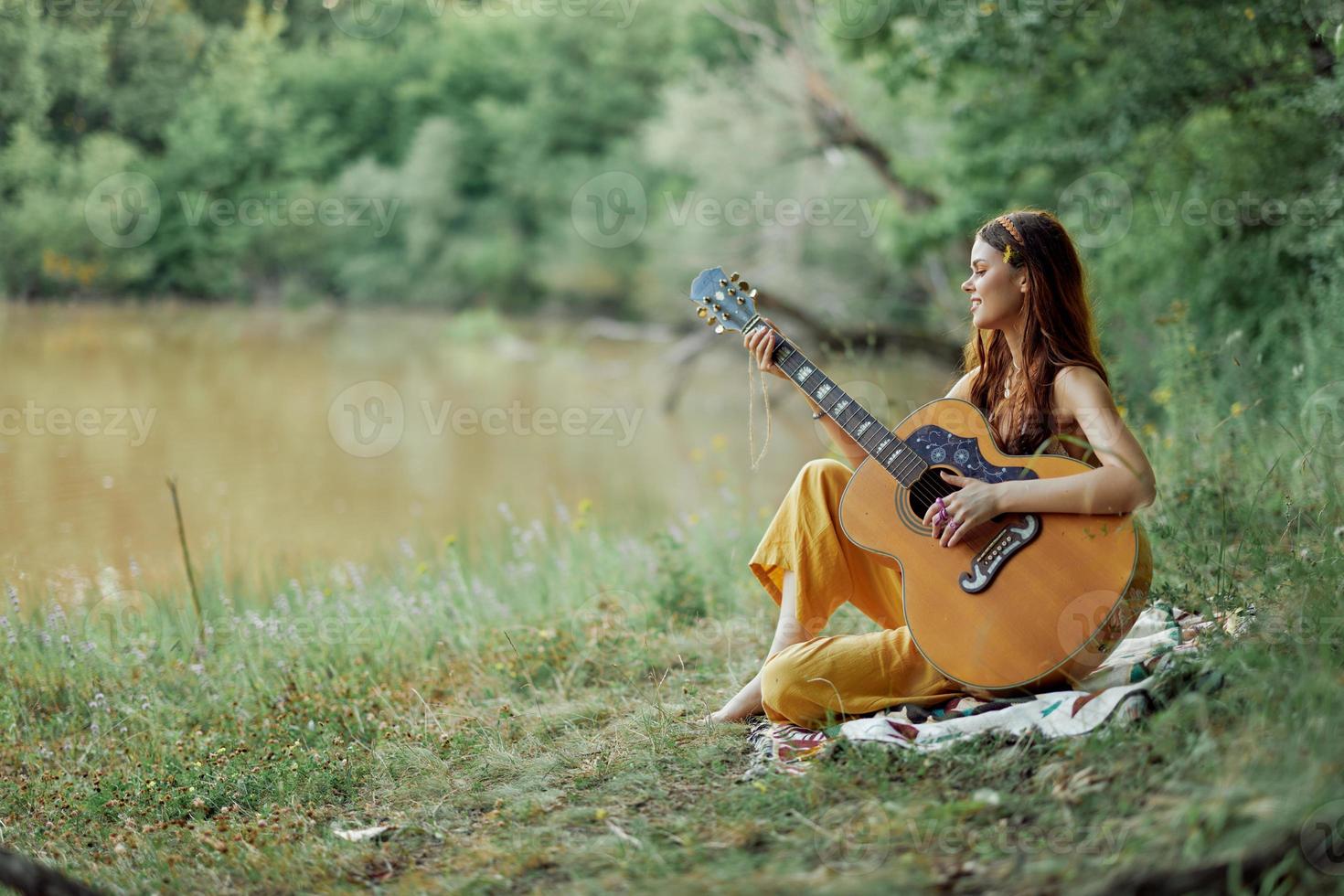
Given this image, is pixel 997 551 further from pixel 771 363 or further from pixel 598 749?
pixel 598 749

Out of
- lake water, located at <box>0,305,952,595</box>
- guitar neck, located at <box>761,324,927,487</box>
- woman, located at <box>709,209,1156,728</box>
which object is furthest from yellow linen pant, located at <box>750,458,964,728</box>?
lake water, located at <box>0,305,952,595</box>

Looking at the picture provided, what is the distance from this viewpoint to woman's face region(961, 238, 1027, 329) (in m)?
2.96

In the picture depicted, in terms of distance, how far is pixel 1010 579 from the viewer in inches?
107

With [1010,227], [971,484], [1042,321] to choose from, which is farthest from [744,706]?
[1010,227]

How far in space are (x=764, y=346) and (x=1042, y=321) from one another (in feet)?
2.42

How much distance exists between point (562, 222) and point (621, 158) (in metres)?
1.83

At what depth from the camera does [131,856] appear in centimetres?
280

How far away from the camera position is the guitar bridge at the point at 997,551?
2717 millimetres

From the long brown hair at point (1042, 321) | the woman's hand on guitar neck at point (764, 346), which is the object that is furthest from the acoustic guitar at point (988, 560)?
the woman's hand on guitar neck at point (764, 346)

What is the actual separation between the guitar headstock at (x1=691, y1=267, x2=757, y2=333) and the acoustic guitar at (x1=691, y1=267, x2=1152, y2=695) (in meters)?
0.41

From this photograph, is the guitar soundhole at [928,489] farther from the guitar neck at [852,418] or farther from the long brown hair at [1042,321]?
the long brown hair at [1042,321]

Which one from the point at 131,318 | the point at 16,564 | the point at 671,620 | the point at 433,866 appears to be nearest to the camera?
the point at 433,866

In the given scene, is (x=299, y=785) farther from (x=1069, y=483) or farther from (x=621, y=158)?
(x=621, y=158)

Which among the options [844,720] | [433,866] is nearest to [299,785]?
[433,866]
